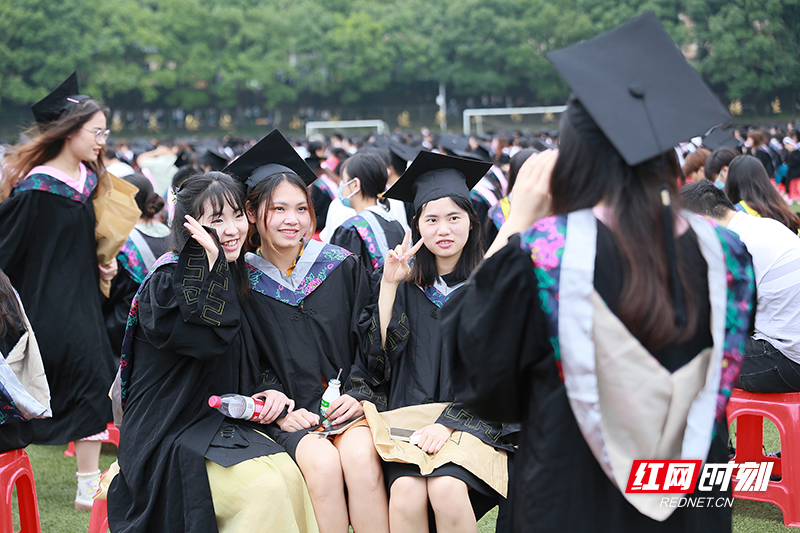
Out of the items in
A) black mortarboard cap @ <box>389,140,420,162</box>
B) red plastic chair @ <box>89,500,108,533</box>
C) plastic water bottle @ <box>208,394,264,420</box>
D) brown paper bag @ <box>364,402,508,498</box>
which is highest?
black mortarboard cap @ <box>389,140,420,162</box>

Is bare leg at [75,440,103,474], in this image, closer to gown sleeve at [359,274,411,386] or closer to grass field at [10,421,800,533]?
grass field at [10,421,800,533]

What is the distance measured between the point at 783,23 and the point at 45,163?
3163 cm

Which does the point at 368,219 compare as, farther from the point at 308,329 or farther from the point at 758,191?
the point at 758,191

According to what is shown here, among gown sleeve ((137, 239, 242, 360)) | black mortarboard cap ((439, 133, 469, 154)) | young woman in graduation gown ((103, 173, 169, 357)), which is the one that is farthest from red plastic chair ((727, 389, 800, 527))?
black mortarboard cap ((439, 133, 469, 154))

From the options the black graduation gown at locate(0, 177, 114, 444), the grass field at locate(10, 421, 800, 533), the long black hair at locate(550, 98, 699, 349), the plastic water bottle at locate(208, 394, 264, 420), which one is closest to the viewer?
the long black hair at locate(550, 98, 699, 349)

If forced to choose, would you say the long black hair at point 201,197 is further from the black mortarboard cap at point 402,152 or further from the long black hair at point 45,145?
the black mortarboard cap at point 402,152

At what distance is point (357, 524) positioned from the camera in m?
2.64

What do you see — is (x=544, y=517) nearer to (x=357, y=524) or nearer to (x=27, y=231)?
(x=357, y=524)

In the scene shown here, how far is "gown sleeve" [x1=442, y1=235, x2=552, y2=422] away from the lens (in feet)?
5.53

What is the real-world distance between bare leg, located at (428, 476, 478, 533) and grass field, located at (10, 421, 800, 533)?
1.14 metres

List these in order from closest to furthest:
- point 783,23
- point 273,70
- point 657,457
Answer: point 657,457 < point 783,23 < point 273,70

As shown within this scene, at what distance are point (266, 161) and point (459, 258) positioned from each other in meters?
0.94

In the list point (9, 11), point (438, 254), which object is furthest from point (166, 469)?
point (9, 11)

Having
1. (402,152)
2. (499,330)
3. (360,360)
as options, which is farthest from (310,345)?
(402,152)
